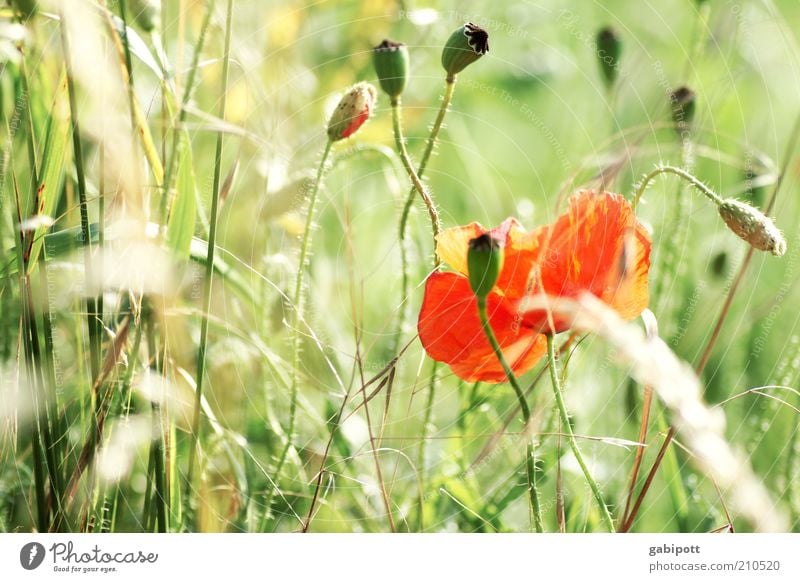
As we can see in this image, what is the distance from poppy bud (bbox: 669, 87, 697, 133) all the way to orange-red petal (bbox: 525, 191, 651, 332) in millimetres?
195

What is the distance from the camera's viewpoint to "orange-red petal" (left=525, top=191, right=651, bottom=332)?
20.4 inches

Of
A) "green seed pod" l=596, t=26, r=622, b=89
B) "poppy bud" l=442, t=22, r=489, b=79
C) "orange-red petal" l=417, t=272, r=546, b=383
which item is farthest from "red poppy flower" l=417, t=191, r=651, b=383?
"green seed pod" l=596, t=26, r=622, b=89

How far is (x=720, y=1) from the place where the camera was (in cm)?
90

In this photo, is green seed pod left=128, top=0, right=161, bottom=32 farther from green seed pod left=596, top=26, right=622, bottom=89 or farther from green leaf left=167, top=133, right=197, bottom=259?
green seed pod left=596, top=26, right=622, bottom=89

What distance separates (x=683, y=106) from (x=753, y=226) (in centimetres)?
22

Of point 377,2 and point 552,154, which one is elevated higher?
point 377,2

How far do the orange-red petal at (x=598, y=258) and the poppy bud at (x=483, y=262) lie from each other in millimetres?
64

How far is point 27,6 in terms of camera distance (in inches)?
24.3

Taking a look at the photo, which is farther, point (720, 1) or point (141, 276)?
point (720, 1)

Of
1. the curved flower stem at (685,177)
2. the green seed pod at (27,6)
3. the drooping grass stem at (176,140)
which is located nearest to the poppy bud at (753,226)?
the curved flower stem at (685,177)
